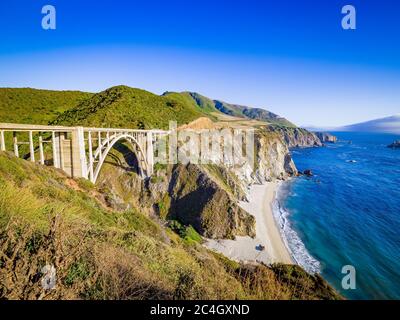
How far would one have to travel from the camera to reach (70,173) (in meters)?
20.3

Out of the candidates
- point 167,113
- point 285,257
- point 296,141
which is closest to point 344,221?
point 285,257

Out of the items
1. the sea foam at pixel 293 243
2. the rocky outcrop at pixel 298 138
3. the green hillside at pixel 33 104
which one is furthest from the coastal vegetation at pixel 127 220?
the rocky outcrop at pixel 298 138

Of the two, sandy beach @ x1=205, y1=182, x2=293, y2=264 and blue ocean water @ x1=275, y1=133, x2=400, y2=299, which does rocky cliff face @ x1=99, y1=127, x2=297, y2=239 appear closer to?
sandy beach @ x1=205, y1=182, x2=293, y2=264

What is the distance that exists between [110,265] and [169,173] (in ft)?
123

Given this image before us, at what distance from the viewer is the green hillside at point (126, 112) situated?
49.9 m

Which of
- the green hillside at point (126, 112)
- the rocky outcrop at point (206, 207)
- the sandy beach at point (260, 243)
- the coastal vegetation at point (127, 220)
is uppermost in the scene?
the green hillside at point (126, 112)

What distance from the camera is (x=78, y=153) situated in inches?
773

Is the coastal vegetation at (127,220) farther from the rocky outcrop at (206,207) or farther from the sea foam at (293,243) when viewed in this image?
the sea foam at (293,243)

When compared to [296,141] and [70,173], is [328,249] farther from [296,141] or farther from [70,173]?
[296,141]

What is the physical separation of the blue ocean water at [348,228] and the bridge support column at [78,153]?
26133mm
